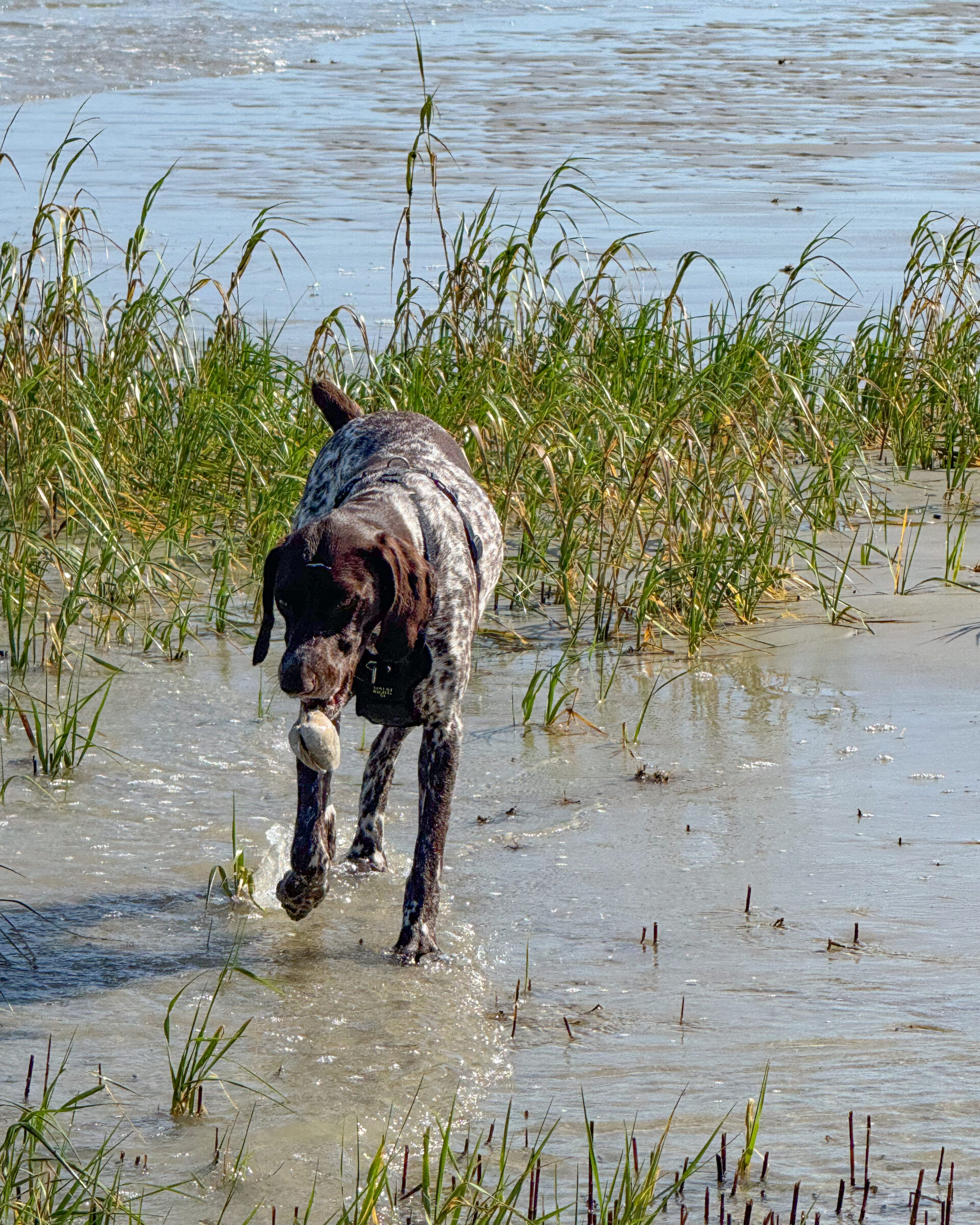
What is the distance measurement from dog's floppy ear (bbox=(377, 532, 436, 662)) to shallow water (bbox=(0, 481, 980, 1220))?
2.53 feet

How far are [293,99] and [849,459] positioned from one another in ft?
38.6

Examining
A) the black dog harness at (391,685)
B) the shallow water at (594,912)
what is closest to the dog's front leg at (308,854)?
the shallow water at (594,912)

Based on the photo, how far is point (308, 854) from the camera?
159 inches

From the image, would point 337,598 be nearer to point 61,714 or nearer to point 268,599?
point 268,599

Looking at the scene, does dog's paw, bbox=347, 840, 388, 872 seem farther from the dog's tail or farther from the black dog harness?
the dog's tail

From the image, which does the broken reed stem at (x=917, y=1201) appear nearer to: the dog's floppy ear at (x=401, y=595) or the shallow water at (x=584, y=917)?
the shallow water at (x=584, y=917)

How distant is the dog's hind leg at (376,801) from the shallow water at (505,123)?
175 inches

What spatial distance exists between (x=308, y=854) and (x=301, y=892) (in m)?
0.10

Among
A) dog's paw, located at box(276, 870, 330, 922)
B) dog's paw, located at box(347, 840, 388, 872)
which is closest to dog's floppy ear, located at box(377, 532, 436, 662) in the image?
dog's paw, located at box(276, 870, 330, 922)

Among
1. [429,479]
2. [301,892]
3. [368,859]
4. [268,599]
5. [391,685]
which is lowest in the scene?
[368,859]

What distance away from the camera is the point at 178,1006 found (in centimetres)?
367

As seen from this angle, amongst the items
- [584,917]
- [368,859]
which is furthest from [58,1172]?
[368,859]

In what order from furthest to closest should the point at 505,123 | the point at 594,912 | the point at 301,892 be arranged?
1. the point at 505,123
2. the point at 594,912
3. the point at 301,892

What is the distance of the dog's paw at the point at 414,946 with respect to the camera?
3.97 m
